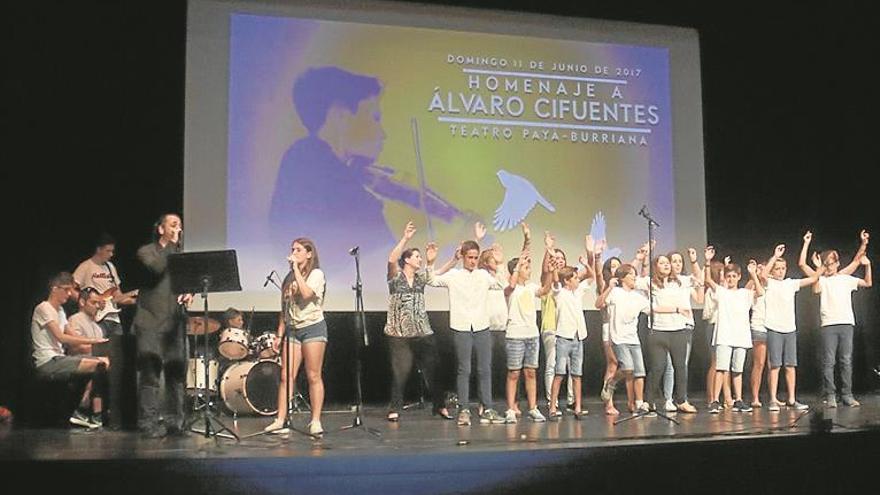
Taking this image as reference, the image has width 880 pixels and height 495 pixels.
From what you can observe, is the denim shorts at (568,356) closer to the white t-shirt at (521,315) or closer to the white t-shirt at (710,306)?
the white t-shirt at (521,315)

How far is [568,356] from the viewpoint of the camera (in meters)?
8.54

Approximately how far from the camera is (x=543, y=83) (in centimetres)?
1023

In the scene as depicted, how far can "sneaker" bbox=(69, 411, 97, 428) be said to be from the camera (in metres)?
8.05

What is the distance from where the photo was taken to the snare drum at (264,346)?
28.8ft

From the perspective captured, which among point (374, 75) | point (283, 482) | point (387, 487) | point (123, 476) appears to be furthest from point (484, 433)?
point (374, 75)

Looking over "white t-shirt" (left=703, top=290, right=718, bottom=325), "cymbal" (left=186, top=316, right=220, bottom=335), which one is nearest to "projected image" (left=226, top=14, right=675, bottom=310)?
"cymbal" (left=186, top=316, right=220, bottom=335)

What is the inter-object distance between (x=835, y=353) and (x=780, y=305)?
98 cm

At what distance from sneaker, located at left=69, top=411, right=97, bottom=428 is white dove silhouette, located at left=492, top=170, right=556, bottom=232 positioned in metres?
4.69

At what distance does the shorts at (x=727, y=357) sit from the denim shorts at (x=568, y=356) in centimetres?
147

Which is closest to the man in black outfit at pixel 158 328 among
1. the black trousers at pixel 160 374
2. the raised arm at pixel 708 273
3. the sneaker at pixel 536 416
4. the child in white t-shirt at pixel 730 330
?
the black trousers at pixel 160 374

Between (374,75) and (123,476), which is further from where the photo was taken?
(374,75)

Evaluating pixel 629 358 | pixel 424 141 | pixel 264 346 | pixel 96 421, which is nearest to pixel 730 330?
pixel 629 358

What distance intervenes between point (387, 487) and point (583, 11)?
661 cm

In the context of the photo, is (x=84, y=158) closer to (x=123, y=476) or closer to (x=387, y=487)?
(x=123, y=476)
